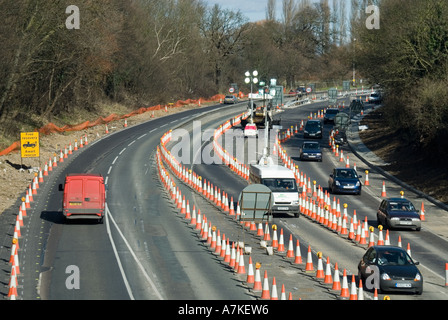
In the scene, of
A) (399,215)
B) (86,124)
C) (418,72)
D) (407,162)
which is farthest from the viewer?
(86,124)

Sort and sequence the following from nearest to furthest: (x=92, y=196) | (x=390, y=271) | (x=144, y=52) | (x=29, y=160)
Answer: (x=390, y=271) → (x=92, y=196) → (x=29, y=160) → (x=144, y=52)

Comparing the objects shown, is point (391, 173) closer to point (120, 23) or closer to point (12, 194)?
point (12, 194)

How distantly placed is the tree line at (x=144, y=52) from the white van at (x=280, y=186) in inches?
437

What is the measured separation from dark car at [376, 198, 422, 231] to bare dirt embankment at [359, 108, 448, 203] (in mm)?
8724

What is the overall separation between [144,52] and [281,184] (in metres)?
64.5

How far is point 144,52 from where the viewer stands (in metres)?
102

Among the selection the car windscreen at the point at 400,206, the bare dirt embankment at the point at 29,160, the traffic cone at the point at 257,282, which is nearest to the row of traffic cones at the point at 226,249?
the traffic cone at the point at 257,282

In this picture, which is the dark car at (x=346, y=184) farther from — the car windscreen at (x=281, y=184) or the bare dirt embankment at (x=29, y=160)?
the bare dirt embankment at (x=29, y=160)

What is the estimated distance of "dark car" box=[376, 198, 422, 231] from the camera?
120 ft

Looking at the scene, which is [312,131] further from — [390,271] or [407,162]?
[390,271]

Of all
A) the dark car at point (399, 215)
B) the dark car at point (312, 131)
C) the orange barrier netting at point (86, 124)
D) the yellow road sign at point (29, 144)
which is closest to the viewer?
the dark car at point (399, 215)

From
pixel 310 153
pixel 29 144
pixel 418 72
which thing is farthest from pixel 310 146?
pixel 29 144

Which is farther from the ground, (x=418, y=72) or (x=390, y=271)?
(x=418, y=72)

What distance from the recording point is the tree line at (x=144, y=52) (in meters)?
64.0
